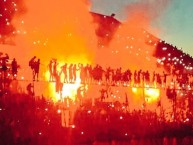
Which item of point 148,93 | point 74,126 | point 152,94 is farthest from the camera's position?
point 152,94

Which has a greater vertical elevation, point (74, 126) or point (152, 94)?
point (152, 94)

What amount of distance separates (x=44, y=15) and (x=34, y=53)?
8.35ft

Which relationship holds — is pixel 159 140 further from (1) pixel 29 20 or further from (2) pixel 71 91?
(1) pixel 29 20

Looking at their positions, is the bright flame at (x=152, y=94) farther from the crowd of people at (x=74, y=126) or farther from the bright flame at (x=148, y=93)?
the crowd of people at (x=74, y=126)

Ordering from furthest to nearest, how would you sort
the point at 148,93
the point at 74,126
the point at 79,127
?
the point at 148,93, the point at 74,126, the point at 79,127

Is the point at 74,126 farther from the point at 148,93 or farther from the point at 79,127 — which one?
the point at 148,93

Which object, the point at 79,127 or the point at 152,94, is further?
the point at 152,94

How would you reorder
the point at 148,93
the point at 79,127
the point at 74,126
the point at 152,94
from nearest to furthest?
the point at 79,127 < the point at 74,126 < the point at 148,93 < the point at 152,94

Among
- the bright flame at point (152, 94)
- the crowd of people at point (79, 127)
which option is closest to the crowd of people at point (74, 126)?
the crowd of people at point (79, 127)

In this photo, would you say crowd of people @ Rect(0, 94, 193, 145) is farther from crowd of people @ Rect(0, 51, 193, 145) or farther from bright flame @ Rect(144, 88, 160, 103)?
bright flame @ Rect(144, 88, 160, 103)

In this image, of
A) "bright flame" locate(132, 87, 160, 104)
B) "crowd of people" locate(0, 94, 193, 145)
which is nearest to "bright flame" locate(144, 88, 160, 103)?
"bright flame" locate(132, 87, 160, 104)

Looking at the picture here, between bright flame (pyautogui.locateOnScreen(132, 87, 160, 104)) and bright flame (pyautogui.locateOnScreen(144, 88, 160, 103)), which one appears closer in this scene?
bright flame (pyautogui.locateOnScreen(132, 87, 160, 104))

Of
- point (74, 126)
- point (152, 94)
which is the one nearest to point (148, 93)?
point (152, 94)

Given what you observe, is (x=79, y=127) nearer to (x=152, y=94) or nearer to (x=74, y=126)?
(x=74, y=126)
